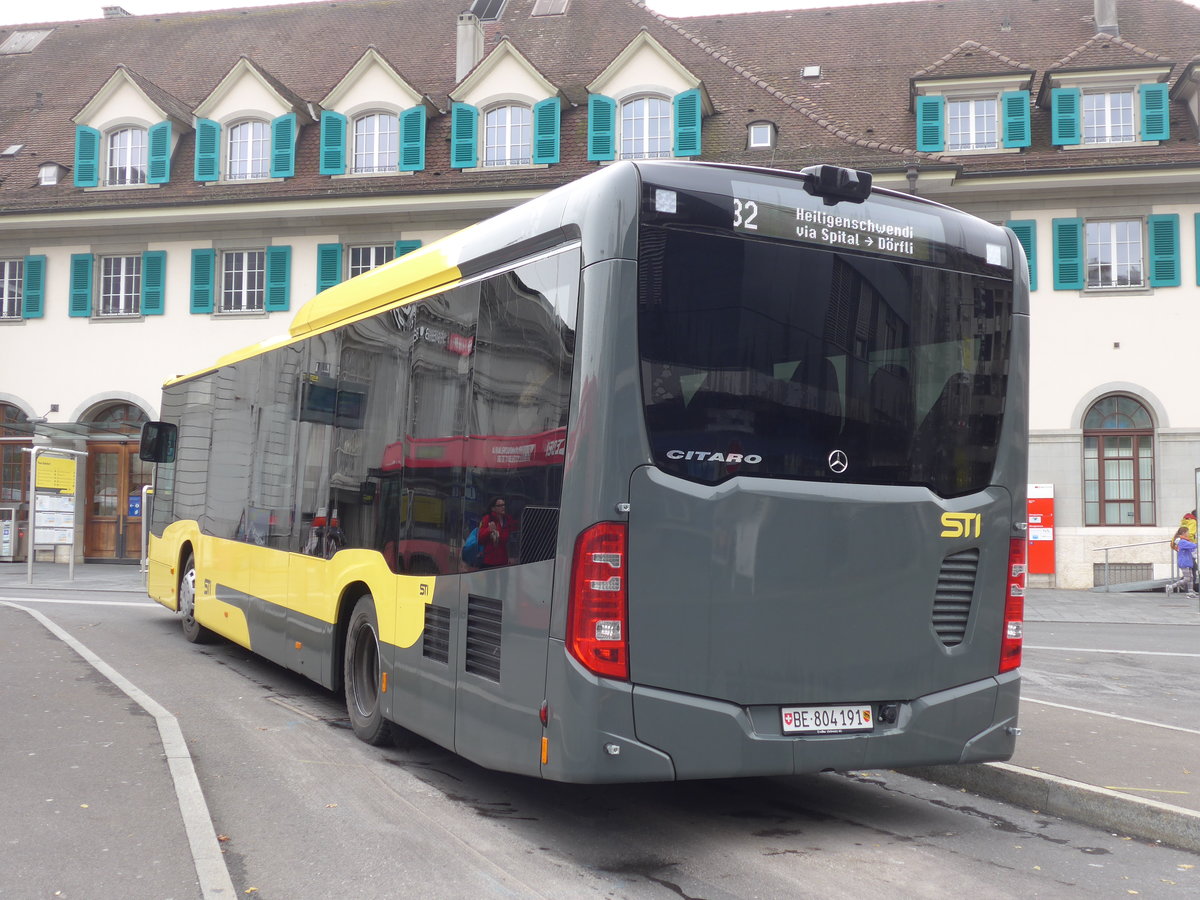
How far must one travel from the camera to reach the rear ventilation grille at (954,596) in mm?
5895

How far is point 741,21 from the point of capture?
32812 mm

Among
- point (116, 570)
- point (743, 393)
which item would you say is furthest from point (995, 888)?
point (116, 570)

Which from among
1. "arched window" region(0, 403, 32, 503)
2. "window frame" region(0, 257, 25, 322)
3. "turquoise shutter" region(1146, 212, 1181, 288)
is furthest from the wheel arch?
"window frame" region(0, 257, 25, 322)

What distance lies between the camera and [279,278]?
91.1ft

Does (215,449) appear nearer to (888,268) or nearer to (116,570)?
(888,268)

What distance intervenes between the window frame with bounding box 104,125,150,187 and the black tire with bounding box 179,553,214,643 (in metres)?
18.5

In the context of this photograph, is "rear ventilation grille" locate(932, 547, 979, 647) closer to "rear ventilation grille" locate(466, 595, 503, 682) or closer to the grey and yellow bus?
the grey and yellow bus

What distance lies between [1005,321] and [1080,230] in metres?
20.3

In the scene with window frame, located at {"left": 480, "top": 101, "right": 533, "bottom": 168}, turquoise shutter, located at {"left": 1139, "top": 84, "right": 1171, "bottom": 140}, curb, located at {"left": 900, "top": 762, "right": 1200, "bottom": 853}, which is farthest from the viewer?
window frame, located at {"left": 480, "top": 101, "right": 533, "bottom": 168}

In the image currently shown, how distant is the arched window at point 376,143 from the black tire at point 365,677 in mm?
21536

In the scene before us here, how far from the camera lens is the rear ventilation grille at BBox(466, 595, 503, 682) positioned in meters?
5.84

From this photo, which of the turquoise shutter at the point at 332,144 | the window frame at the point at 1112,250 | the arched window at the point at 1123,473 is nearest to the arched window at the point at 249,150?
the turquoise shutter at the point at 332,144

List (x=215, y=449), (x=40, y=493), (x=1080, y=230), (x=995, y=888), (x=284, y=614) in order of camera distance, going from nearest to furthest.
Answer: (x=995, y=888), (x=284, y=614), (x=215, y=449), (x=40, y=493), (x=1080, y=230)

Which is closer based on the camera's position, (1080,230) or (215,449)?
(215,449)
